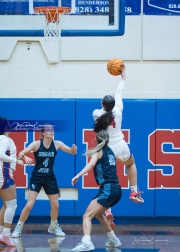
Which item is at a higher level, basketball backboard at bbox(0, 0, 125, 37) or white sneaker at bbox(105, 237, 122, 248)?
basketball backboard at bbox(0, 0, 125, 37)

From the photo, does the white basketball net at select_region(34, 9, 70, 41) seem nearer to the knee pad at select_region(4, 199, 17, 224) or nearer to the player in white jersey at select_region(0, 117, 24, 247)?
the player in white jersey at select_region(0, 117, 24, 247)

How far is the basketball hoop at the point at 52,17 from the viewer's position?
965 centimetres

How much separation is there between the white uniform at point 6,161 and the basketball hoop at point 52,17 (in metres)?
2.07

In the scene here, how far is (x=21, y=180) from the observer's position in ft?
35.6

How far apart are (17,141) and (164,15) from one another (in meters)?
3.52

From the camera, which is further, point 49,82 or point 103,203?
point 49,82

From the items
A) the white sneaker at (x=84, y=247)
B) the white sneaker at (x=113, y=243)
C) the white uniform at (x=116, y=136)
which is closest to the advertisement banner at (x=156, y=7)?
the white uniform at (x=116, y=136)

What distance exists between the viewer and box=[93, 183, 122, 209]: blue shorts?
27.3ft

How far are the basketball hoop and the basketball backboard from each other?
0.30 feet

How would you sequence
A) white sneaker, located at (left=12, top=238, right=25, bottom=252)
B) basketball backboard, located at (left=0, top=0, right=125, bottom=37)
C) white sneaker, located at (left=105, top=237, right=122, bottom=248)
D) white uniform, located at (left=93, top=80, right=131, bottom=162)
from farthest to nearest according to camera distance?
1. basketball backboard, located at (left=0, top=0, right=125, bottom=37)
2. white uniform, located at (left=93, top=80, right=131, bottom=162)
3. white sneaker, located at (left=105, top=237, right=122, bottom=248)
4. white sneaker, located at (left=12, top=238, right=25, bottom=252)

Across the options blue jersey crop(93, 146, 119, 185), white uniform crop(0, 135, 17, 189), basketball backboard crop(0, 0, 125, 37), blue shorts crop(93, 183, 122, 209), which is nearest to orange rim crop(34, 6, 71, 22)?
basketball backboard crop(0, 0, 125, 37)

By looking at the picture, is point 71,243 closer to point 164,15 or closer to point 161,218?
point 161,218

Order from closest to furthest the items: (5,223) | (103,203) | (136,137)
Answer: (103,203), (5,223), (136,137)

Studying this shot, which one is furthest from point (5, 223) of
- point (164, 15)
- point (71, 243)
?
point (164, 15)
